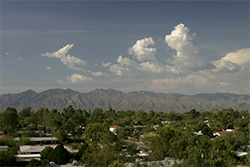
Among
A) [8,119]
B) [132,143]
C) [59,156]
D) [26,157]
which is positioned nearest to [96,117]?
Result: [8,119]

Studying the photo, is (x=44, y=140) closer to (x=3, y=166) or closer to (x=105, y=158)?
(x=3, y=166)

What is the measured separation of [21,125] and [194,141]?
40.6 m

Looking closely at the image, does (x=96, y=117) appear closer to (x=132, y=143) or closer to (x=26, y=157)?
(x=132, y=143)

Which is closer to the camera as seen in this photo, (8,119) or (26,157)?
(26,157)

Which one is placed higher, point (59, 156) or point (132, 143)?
point (132, 143)

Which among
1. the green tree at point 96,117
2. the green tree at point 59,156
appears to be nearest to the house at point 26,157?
the green tree at point 59,156

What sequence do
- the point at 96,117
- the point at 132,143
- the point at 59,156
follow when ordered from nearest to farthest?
the point at 59,156
the point at 132,143
the point at 96,117

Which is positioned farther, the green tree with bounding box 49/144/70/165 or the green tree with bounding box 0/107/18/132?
the green tree with bounding box 0/107/18/132

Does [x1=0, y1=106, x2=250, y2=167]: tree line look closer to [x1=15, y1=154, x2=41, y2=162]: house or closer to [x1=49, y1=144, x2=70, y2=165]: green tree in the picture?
[x1=49, y1=144, x2=70, y2=165]: green tree

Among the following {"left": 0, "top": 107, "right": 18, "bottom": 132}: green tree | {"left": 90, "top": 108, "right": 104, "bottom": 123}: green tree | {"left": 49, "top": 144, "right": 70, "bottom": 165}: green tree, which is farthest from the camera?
{"left": 90, "top": 108, "right": 104, "bottom": 123}: green tree

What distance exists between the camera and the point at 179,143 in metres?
28.7

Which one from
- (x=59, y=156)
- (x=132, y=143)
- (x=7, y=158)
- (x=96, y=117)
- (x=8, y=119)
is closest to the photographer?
(x=7, y=158)

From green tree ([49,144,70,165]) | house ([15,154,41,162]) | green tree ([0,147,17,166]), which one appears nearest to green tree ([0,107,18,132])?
house ([15,154,41,162])

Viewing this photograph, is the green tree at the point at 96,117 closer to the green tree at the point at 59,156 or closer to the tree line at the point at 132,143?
the tree line at the point at 132,143
